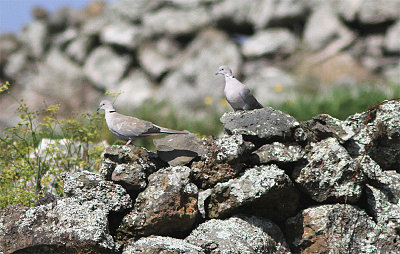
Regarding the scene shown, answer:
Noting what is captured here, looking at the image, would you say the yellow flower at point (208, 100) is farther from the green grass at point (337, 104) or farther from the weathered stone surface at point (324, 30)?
the weathered stone surface at point (324, 30)

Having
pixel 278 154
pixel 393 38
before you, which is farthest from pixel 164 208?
pixel 393 38

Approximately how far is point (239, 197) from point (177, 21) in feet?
39.0

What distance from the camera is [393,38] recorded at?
1164cm

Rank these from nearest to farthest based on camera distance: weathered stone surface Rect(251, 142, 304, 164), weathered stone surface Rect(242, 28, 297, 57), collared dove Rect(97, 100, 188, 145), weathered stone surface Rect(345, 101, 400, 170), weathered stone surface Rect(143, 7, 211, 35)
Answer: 1. weathered stone surface Rect(251, 142, 304, 164)
2. collared dove Rect(97, 100, 188, 145)
3. weathered stone surface Rect(345, 101, 400, 170)
4. weathered stone surface Rect(242, 28, 297, 57)
5. weathered stone surface Rect(143, 7, 211, 35)

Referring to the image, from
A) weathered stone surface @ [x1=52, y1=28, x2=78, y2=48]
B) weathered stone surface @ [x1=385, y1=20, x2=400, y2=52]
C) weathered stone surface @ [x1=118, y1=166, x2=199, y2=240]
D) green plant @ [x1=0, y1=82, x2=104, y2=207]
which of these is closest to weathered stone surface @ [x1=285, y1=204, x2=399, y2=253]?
weathered stone surface @ [x1=118, y1=166, x2=199, y2=240]

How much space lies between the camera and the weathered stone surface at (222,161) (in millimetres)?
3684

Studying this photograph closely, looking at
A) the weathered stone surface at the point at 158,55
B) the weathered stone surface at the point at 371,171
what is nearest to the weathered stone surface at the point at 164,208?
the weathered stone surface at the point at 371,171

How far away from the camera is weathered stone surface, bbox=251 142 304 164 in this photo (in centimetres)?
379

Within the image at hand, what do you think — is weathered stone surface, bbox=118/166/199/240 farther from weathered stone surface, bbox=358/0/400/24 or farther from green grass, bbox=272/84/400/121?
weathered stone surface, bbox=358/0/400/24

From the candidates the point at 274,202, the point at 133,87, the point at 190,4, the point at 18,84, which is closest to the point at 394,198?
the point at 274,202

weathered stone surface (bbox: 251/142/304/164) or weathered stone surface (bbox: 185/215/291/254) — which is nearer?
weathered stone surface (bbox: 185/215/291/254)

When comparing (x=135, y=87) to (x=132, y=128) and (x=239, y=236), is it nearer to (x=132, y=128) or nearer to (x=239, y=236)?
(x=132, y=128)

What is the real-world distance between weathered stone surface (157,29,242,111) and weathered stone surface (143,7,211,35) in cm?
46

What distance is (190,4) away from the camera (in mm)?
14789
